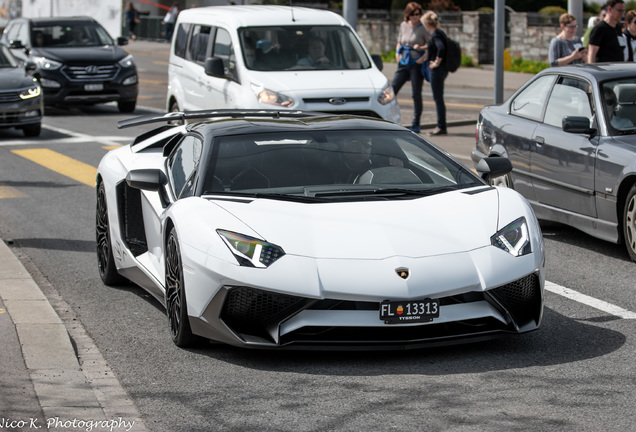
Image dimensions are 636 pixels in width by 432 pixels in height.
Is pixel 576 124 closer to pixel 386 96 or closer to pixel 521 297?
pixel 521 297

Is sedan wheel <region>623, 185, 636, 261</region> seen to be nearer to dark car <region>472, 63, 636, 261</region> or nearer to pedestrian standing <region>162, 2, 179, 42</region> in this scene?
dark car <region>472, 63, 636, 261</region>

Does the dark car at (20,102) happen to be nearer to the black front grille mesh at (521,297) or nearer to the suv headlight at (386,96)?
the suv headlight at (386,96)

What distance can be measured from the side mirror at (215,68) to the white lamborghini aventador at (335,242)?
322 inches

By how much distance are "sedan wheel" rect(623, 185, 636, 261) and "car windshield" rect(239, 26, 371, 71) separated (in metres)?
7.22

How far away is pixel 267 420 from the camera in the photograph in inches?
206

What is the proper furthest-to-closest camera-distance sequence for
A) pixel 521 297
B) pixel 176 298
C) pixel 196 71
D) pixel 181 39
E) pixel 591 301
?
pixel 181 39 → pixel 196 71 → pixel 591 301 → pixel 176 298 → pixel 521 297

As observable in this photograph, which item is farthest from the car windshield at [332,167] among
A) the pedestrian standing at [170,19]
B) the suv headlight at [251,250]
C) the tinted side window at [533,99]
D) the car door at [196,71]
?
the pedestrian standing at [170,19]

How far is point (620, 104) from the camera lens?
9750mm

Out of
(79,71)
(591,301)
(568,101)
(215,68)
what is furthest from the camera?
(79,71)

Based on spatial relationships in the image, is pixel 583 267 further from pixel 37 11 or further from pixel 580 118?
pixel 37 11

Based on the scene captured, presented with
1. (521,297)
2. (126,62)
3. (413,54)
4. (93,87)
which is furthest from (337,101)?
(126,62)

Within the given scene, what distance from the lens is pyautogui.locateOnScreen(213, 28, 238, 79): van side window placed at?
15.7 meters

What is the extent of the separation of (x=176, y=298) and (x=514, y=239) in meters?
1.91

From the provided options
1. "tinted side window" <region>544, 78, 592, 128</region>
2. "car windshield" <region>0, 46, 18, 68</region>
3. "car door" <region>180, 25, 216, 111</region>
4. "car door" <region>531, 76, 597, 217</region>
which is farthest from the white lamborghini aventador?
"car windshield" <region>0, 46, 18, 68</region>
